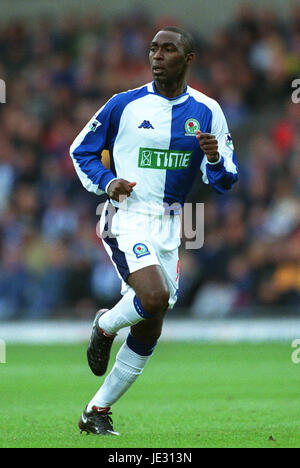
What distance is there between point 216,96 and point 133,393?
860cm

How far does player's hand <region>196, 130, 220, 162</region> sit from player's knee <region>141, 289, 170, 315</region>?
1.00 meters

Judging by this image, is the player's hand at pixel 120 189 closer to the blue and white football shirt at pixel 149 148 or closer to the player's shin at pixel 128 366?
the blue and white football shirt at pixel 149 148

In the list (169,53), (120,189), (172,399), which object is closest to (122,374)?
(120,189)

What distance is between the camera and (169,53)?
643 cm

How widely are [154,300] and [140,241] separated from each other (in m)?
0.50

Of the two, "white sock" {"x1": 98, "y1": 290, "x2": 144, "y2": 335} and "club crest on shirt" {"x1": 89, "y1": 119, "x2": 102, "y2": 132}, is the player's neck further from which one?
"white sock" {"x1": 98, "y1": 290, "x2": 144, "y2": 335}

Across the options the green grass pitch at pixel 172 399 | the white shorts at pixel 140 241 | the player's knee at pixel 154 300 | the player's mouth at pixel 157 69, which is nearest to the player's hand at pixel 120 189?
the white shorts at pixel 140 241

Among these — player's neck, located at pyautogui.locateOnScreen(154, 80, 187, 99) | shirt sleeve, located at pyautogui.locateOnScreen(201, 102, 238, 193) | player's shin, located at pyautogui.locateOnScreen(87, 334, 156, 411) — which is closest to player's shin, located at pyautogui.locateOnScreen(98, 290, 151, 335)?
player's shin, located at pyautogui.locateOnScreen(87, 334, 156, 411)

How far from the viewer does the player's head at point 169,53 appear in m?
6.42

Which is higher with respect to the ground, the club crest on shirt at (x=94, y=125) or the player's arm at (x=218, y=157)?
the club crest on shirt at (x=94, y=125)

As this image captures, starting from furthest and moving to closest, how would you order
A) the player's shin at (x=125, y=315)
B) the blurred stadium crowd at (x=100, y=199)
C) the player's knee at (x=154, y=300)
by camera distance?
the blurred stadium crowd at (x=100, y=199)
the player's shin at (x=125, y=315)
the player's knee at (x=154, y=300)

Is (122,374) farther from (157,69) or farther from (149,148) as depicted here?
(157,69)

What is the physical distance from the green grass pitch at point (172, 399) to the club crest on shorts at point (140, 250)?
1.16m
